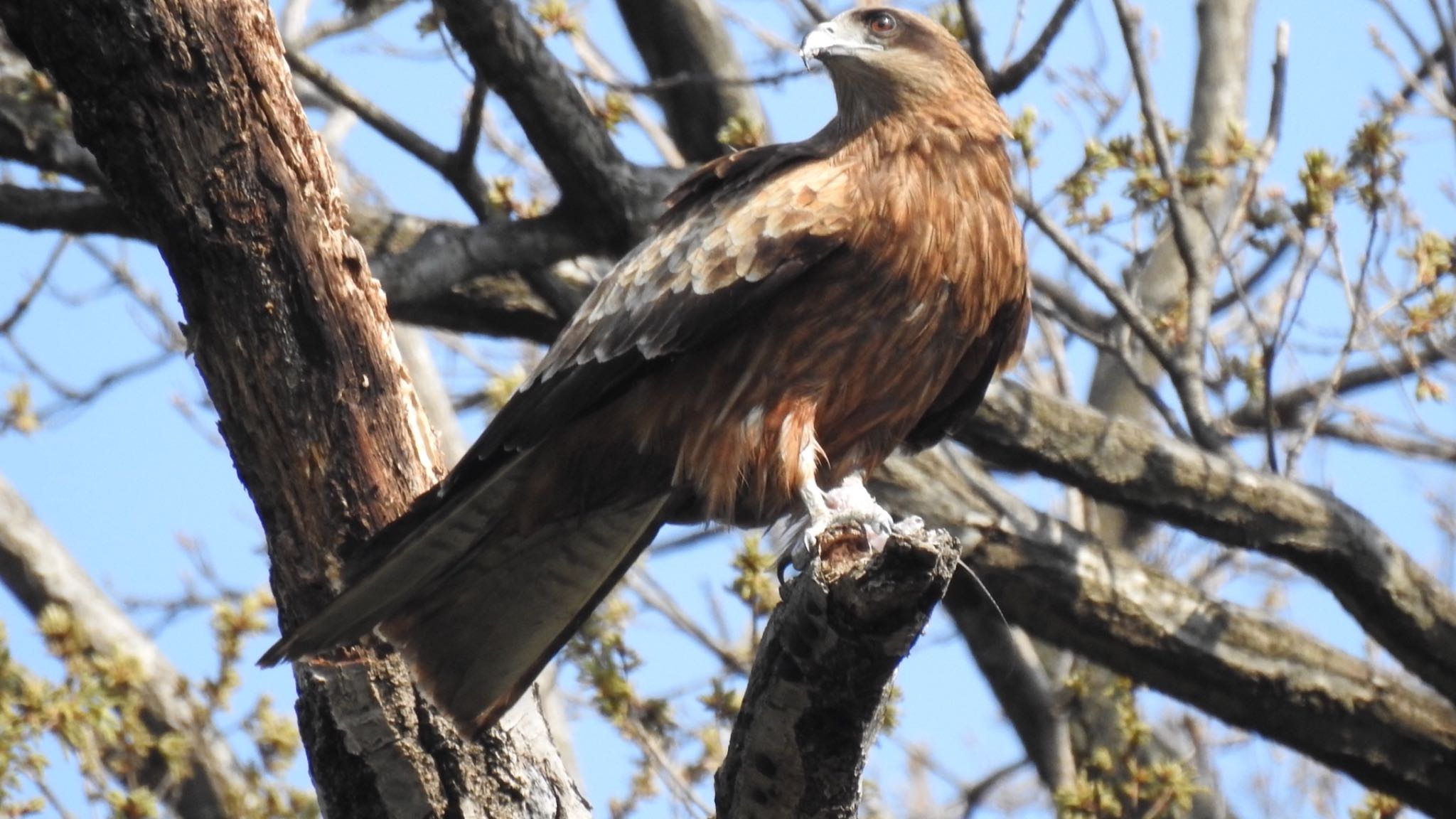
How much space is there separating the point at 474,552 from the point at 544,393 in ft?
1.70

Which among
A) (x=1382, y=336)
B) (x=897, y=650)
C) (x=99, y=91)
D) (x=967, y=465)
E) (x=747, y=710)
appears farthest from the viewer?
(x=1382, y=336)

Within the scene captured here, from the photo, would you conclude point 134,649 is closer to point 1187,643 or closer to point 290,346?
point 290,346

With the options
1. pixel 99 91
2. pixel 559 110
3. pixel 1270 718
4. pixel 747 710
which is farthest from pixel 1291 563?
pixel 99 91

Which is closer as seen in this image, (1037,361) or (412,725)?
(412,725)

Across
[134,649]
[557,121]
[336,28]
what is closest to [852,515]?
[557,121]

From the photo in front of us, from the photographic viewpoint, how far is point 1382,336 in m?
7.75

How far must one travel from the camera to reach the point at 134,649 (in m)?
7.68

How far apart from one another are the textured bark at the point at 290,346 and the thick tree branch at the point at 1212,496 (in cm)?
281

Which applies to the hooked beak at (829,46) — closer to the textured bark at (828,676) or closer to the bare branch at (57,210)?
the textured bark at (828,676)

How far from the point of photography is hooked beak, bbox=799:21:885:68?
5.52 metres

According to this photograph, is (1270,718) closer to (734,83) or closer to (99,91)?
(734,83)

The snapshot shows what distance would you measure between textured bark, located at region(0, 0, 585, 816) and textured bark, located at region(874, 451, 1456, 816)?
8.49 ft

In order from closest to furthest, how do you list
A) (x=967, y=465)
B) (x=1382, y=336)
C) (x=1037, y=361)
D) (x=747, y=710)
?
(x=747, y=710), (x=967, y=465), (x=1382, y=336), (x=1037, y=361)

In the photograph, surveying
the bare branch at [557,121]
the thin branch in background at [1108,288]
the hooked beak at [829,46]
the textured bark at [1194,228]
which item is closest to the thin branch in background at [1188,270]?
the thin branch in background at [1108,288]
